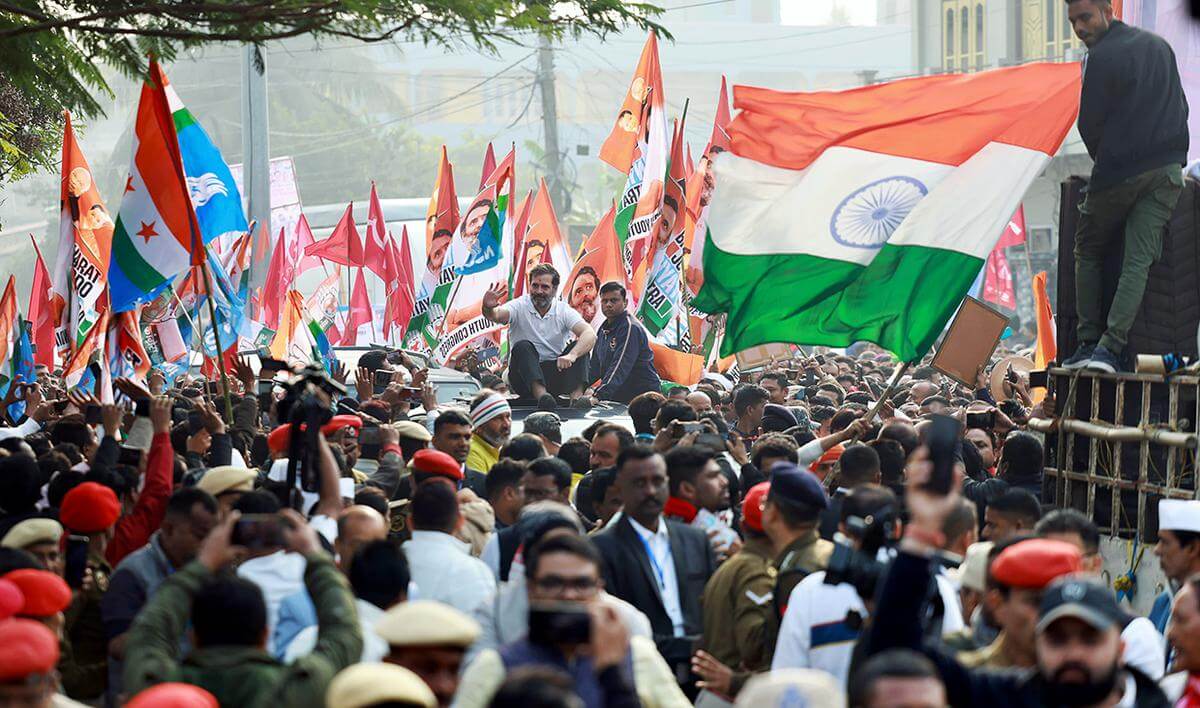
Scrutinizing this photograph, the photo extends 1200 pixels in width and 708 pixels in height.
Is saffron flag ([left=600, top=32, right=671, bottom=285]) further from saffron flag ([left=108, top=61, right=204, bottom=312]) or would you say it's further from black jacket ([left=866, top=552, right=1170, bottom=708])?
black jacket ([left=866, top=552, right=1170, bottom=708])

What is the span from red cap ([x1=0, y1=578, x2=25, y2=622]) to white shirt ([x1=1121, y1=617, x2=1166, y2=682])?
3403mm

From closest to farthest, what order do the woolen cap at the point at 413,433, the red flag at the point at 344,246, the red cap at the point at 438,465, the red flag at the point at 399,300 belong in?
the red cap at the point at 438,465 < the woolen cap at the point at 413,433 < the red flag at the point at 344,246 < the red flag at the point at 399,300

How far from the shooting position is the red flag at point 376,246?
26875 mm

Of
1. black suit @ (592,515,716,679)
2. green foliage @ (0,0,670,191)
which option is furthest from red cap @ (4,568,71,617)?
green foliage @ (0,0,670,191)

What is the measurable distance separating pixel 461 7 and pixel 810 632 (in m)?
4.07

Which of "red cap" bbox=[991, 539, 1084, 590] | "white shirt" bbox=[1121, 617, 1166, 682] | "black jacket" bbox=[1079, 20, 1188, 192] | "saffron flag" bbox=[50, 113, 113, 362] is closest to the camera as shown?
"red cap" bbox=[991, 539, 1084, 590]

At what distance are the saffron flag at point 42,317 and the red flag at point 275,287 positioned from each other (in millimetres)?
4588

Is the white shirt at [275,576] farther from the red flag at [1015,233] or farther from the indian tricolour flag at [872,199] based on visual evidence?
the red flag at [1015,233]

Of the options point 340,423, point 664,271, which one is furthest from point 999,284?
point 340,423

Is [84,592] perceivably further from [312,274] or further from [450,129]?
[450,129]

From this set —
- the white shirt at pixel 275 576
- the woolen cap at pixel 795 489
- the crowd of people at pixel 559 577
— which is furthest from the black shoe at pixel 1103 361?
the white shirt at pixel 275 576

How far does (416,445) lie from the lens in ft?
35.9

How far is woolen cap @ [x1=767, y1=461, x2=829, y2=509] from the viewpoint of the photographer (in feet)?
21.9

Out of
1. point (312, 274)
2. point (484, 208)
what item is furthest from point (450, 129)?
Answer: point (484, 208)
